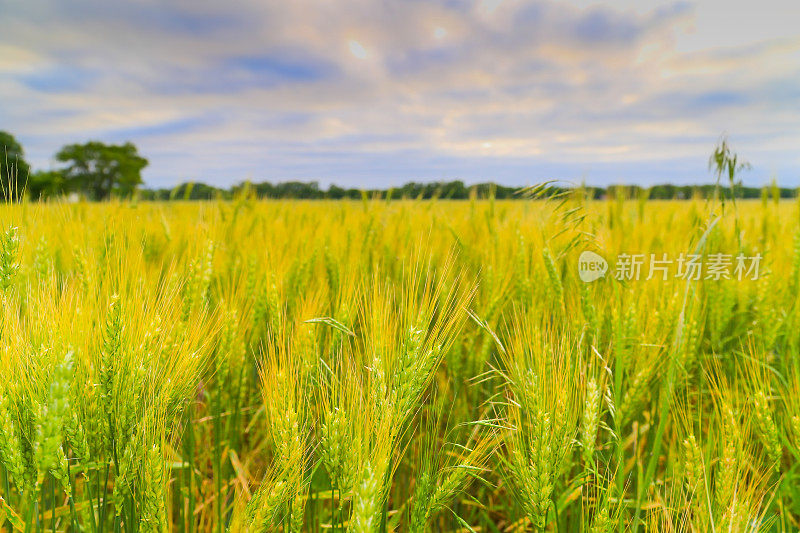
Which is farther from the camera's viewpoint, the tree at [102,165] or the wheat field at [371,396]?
the tree at [102,165]

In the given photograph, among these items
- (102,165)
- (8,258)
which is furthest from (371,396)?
(102,165)

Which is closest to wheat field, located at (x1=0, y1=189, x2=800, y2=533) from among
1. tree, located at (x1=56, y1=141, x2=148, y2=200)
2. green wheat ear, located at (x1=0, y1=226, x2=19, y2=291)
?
green wheat ear, located at (x1=0, y1=226, x2=19, y2=291)

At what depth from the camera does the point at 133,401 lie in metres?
0.73

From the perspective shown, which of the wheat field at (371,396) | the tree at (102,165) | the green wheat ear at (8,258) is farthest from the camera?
the tree at (102,165)

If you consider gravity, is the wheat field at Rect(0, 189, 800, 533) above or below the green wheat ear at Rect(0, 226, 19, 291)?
below

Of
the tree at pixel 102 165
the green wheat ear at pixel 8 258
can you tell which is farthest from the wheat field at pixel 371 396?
the tree at pixel 102 165

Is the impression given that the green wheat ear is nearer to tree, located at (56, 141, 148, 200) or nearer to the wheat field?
the wheat field

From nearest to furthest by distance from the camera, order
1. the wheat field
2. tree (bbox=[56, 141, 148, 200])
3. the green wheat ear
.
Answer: the wheat field < the green wheat ear < tree (bbox=[56, 141, 148, 200])

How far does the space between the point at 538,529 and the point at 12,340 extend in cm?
90

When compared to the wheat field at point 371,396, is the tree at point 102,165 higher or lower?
higher

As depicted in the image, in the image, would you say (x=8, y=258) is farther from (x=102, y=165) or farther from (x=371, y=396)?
(x=102, y=165)

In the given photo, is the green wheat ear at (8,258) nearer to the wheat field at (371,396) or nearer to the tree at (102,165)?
the wheat field at (371,396)

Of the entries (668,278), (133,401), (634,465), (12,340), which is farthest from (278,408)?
(668,278)

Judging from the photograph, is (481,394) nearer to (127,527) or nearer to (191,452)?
(191,452)
